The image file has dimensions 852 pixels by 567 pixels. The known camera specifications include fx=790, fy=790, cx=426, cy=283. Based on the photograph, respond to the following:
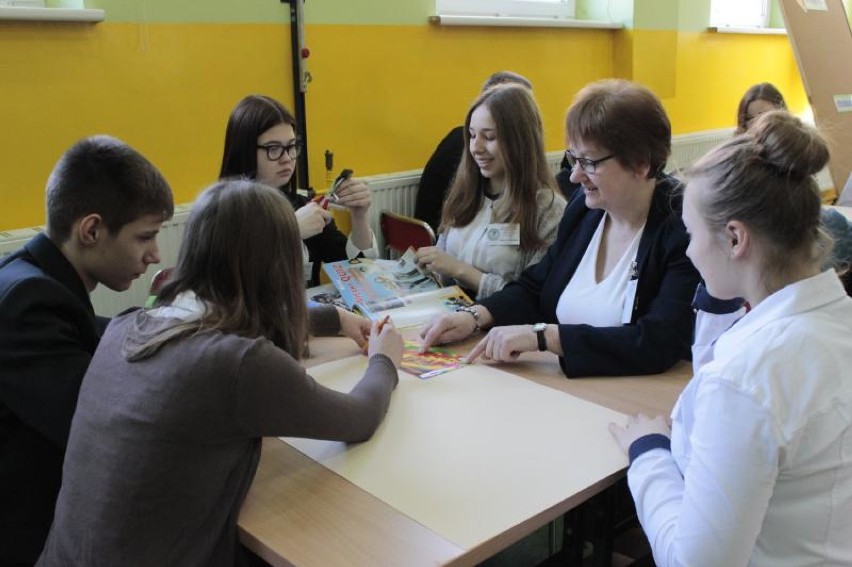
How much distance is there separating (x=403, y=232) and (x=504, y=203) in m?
0.98

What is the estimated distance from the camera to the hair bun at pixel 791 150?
110 cm

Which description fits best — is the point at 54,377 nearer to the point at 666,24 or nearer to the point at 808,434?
the point at 808,434

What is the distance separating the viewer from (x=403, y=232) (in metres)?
3.42

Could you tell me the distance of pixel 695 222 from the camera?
3.94 ft

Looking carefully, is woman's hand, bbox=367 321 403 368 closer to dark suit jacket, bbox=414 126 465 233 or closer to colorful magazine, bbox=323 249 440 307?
colorful magazine, bbox=323 249 440 307

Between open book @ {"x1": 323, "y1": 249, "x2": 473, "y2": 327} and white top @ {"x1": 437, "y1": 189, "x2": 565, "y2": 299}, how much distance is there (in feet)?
0.70

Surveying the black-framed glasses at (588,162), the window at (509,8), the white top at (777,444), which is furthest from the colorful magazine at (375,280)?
the window at (509,8)

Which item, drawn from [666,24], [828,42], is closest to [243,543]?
[666,24]

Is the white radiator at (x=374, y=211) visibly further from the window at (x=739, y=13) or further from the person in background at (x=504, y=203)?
the window at (x=739, y=13)

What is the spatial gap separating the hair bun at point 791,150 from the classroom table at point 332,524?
0.54m

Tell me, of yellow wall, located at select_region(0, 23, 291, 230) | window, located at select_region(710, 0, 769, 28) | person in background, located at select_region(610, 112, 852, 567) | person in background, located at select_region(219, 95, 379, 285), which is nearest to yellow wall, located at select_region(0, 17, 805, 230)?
yellow wall, located at select_region(0, 23, 291, 230)

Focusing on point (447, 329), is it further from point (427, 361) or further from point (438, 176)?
point (438, 176)

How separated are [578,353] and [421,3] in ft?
8.20

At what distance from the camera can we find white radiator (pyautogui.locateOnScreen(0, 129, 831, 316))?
2.60 metres
